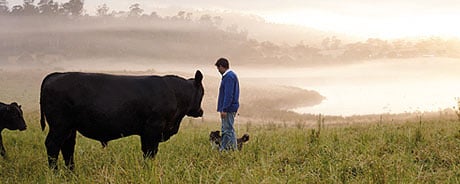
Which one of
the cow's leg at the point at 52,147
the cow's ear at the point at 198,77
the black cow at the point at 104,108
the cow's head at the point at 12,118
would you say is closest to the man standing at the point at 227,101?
the cow's ear at the point at 198,77

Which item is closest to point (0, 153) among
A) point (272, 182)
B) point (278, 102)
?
point (272, 182)

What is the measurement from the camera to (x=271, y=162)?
287 inches

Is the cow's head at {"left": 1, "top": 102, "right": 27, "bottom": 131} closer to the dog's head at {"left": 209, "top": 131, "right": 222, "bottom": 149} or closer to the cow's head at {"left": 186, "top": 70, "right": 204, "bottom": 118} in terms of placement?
the dog's head at {"left": 209, "top": 131, "right": 222, "bottom": 149}

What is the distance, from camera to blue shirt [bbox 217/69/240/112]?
9.41 m

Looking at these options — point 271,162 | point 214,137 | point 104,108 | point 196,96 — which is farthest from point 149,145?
point 214,137

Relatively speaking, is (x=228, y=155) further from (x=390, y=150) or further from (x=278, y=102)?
(x=278, y=102)

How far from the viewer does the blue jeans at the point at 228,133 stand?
9.45 meters

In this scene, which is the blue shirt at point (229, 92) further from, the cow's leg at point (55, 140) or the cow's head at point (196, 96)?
the cow's leg at point (55, 140)

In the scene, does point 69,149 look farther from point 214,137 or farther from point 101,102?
point 214,137

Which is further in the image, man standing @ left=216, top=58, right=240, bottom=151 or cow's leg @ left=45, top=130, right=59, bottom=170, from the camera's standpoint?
man standing @ left=216, top=58, right=240, bottom=151

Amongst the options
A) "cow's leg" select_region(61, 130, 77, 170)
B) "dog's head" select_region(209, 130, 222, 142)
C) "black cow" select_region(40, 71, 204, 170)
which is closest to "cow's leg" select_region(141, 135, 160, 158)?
"black cow" select_region(40, 71, 204, 170)

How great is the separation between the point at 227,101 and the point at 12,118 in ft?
19.9

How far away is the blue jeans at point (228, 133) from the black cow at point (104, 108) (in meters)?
1.69

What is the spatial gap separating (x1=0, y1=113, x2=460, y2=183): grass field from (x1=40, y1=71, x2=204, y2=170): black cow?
417 mm
